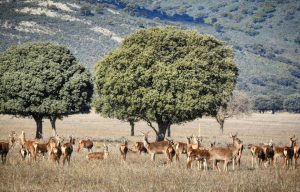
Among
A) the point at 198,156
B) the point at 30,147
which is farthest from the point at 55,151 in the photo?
the point at 198,156

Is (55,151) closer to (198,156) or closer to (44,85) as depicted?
(198,156)

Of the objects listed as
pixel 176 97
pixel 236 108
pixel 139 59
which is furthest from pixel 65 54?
pixel 236 108

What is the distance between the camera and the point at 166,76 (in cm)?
4684

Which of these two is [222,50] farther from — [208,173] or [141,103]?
[208,173]

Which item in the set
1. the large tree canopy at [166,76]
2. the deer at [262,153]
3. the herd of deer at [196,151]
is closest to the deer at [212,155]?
the herd of deer at [196,151]

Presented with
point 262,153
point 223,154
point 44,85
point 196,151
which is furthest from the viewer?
point 44,85

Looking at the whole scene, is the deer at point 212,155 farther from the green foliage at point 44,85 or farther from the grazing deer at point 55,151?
the green foliage at point 44,85

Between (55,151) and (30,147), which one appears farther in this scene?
→ (30,147)

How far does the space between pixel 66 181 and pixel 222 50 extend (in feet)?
109

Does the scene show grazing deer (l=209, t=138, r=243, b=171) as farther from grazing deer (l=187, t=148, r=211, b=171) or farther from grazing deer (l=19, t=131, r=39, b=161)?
grazing deer (l=19, t=131, r=39, b=161)

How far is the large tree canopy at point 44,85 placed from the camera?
177 ft

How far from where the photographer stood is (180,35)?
50969 millimetres

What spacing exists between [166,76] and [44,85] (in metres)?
15.1

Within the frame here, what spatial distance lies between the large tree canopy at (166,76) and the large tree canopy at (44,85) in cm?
402
